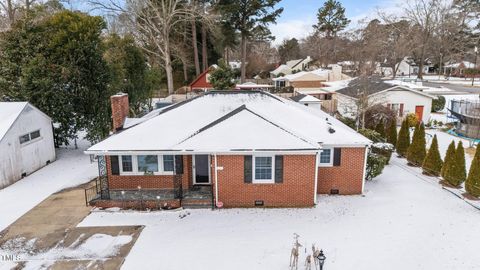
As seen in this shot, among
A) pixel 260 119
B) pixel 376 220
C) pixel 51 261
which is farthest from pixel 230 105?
pixel 51 261

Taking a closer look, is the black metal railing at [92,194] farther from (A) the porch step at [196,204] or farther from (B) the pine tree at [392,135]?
(B) the pine tree at [392,135]

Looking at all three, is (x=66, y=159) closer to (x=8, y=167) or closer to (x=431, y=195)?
(x=8, y=167)

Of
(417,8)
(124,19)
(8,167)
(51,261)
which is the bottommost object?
(51,261)

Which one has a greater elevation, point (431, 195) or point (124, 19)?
point (124, 19)

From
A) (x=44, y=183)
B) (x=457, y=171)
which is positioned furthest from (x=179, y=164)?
(x=457, y=171)

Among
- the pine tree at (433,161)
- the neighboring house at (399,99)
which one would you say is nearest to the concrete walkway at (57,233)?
the pine tree at (433,161)

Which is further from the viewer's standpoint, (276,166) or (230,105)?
(230,105)

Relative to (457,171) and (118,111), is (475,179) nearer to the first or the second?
(457,171)
